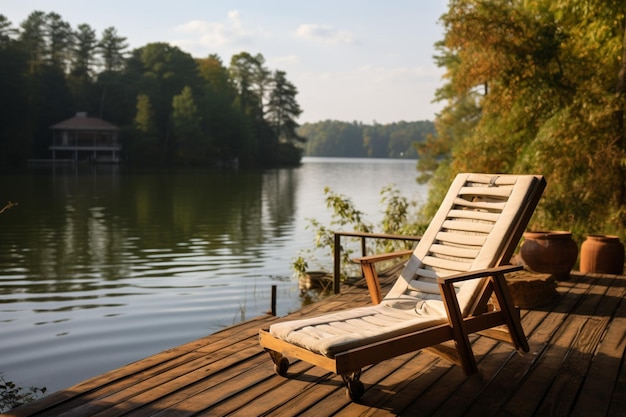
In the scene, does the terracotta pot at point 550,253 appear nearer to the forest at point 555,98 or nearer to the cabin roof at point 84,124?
the forest at point 555,98

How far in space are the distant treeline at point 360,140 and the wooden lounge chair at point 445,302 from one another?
127134mm

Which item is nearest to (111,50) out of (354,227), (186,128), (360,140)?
(186,128)

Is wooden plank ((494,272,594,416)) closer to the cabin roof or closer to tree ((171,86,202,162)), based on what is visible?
tree ((171,86,202,162))

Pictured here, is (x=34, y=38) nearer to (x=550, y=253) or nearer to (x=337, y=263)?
(x=337, y=263)

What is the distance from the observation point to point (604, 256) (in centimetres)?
792

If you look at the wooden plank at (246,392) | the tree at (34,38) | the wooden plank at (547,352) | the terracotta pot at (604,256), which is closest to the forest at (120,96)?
the tree at (34,38)

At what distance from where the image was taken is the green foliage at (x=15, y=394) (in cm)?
523

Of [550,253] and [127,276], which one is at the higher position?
[550,253]

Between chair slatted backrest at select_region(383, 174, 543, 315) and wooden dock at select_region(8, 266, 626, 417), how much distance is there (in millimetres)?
469

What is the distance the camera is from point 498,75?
11930mm

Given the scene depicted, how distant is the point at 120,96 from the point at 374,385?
211 feet

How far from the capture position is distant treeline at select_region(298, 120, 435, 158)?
13725cm

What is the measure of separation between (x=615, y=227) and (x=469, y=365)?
733cm

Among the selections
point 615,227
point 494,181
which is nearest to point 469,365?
point 494,181
